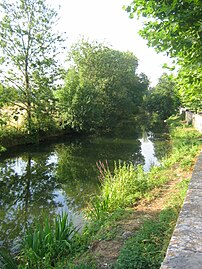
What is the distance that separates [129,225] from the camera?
547cm

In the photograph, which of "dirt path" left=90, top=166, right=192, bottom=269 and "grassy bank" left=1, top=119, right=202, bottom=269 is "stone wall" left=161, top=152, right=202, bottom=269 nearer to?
"grassy bank" left=1, top=119, right=202, bottom=269

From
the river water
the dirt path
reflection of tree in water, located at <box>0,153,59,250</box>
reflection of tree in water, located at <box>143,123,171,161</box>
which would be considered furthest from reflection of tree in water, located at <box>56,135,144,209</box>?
the dirt path

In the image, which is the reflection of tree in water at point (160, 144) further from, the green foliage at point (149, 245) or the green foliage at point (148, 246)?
the green foliage at point (148, 246)

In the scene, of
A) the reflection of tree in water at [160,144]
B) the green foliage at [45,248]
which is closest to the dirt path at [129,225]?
the green foliage at [45,248]

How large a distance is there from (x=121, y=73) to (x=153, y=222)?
134 ft

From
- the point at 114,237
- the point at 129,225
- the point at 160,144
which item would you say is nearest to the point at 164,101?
the point at 160,144

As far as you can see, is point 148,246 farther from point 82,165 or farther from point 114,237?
point 82,165

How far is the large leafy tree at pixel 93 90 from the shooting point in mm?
27906

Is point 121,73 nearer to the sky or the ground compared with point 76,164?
nearer to the sky

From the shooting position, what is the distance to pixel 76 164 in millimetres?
15922

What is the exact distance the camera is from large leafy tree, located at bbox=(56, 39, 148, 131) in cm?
2791

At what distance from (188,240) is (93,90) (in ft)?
94.5

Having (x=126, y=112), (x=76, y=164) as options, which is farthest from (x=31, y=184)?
(x=126, y=112)

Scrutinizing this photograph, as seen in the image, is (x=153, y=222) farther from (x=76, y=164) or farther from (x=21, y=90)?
(x=21, y=90)
